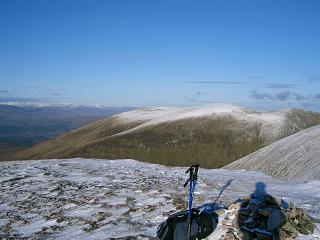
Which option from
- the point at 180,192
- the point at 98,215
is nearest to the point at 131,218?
the point at 98,215

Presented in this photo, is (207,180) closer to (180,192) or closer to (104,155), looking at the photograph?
(180,192)

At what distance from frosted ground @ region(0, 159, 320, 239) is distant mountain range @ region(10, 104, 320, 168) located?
249ft

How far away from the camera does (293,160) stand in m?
36.2

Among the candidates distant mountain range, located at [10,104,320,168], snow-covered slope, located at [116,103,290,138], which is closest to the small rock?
distant mountain range, located at [10,104,320,168]

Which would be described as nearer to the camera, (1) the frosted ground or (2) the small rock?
(2) the small rock

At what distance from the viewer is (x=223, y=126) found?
12556 cm

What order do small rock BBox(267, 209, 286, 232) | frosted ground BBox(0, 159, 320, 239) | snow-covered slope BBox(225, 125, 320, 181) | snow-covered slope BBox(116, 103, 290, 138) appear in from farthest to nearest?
1. snow-covered slope BBox(116, 103, 290, 138)
2. snow-covered slope BBox(225, 125, 320, 181)
3. frosted ground BBox(0, 159, 320, 239)
4. small rock BBox(267, 209, 286, 232)

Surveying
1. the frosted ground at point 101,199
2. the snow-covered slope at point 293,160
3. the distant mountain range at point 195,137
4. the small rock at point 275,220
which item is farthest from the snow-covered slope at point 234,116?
the small rock at point 275,220

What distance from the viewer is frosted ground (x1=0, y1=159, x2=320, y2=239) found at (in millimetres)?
15305

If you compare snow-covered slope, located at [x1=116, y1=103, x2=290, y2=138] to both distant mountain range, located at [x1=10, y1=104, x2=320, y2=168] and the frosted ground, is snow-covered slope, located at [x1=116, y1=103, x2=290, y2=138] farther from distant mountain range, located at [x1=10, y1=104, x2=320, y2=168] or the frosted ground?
the frosted ground

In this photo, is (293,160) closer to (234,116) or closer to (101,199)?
(101,199)

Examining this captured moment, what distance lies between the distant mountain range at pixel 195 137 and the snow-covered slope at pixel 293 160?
185 ft

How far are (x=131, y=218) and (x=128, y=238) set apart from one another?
2495 millimetres

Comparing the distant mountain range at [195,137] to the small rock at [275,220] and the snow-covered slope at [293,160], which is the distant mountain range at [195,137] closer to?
the snow-covered slope at [293,160]
